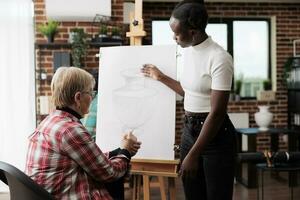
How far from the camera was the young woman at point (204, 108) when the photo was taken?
174 centimetres

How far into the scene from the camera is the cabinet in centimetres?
578

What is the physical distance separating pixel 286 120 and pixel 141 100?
175 inches

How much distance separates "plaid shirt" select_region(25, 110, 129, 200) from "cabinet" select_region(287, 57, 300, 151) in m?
4.66

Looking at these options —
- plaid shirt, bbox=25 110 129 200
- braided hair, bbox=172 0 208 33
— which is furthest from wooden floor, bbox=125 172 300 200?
braided hair, bbox=172 0 208 33

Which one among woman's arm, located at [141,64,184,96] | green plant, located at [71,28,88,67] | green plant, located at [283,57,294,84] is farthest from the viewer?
green plant, located at [283,57,294,84]

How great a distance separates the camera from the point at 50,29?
14.5 ft

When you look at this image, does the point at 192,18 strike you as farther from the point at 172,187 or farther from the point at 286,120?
the point at 286,120

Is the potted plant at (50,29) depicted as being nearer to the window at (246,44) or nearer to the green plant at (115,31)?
the green plant at (115,31)

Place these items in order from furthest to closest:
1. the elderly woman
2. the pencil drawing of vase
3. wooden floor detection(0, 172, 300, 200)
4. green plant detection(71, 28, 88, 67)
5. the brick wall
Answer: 1. the brick wall
2. green plant detection(71, 28, 88, 67)
3. wooden floor detection(0, 172, 300, 200)
4. the pencil drawing of vase
5. the elderly woman


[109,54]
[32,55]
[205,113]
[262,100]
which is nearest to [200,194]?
[205,113]

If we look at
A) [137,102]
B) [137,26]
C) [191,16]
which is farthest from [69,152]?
[137,26]

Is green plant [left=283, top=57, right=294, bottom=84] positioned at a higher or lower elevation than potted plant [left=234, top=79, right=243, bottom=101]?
higher

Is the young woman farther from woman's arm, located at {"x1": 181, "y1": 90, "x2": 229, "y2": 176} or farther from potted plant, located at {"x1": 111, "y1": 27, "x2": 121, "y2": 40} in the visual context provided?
A: potted plant, located at {"x1": 111, "y1": 27, "x2": 121, "y2": 40}

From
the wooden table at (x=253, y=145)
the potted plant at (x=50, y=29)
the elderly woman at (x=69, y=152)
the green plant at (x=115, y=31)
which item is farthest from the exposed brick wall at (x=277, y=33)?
the elderly woman at (x=69, y=152)
